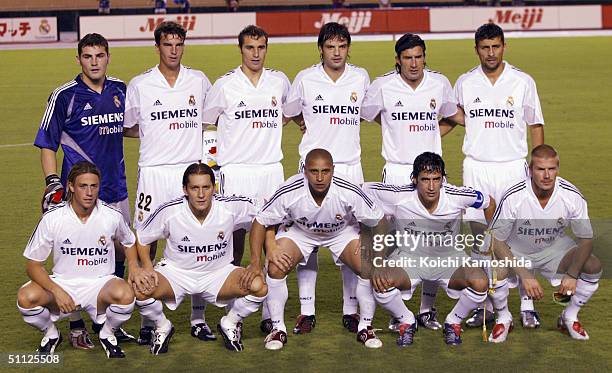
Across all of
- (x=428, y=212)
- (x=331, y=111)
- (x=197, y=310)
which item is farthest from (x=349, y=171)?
(x=197, y=310)

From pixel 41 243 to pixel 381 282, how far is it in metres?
2.42

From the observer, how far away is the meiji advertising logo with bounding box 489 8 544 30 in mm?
37844

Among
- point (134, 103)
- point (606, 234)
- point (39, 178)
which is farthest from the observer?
point (39, 178)

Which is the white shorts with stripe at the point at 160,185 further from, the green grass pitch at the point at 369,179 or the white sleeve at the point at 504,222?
the white sleeve at the point at 504,222

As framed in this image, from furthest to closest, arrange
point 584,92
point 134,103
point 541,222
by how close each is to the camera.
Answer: point 584,92, point 134,103, point 541,222

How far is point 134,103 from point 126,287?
181 cm

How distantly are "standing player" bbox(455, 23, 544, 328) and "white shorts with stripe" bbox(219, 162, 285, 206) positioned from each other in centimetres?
163

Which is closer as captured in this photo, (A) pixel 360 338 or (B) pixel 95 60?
(A) pixel 360 338

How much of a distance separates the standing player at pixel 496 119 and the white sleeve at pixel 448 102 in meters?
0.09

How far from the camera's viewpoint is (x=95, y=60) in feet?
28.0

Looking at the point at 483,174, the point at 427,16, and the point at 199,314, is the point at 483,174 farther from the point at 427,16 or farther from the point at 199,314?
the point at 427,16

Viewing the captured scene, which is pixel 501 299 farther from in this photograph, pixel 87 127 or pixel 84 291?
pixel 87 127

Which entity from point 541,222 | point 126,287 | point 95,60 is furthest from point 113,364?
point 541,222

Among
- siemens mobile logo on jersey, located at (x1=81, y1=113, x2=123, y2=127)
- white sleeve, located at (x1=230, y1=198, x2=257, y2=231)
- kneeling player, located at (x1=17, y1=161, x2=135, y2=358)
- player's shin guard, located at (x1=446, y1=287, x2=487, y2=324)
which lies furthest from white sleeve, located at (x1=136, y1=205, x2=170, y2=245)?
player's shin guard, located at (x1=446, y1=287, x2=487, y2=324)
